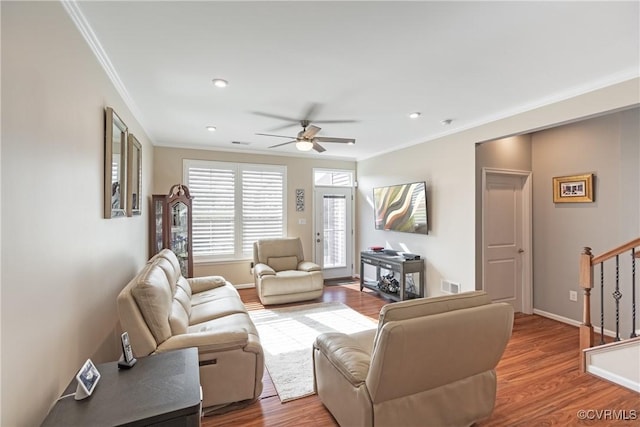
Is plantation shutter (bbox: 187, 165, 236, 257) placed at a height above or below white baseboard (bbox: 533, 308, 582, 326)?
above

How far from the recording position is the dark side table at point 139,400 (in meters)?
1.18

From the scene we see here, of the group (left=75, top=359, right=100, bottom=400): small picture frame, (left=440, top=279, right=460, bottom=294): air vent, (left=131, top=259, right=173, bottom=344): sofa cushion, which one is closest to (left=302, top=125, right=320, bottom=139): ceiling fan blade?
(left=131, top=259, right=173, bottom=344): sofa cushion

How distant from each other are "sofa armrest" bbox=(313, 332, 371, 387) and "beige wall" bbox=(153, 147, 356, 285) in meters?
3.63

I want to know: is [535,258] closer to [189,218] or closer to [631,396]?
[631,396]

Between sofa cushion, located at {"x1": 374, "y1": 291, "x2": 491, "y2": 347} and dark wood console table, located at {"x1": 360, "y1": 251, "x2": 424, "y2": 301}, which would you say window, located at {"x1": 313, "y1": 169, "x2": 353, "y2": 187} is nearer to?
dark wood console table, located at {"x1": 360, "y1": 251, "x2": 424, "y2": 301}

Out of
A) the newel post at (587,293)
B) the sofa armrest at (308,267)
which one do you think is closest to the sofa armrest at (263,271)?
the sofa armrest at (308,267)

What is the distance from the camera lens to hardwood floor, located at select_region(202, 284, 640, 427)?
2115 mm

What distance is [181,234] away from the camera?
15.9 ft

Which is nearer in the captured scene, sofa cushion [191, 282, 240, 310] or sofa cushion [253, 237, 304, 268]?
sofa cushion [191, 282, 240, 310]

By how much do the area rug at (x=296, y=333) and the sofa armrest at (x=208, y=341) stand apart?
63 cm

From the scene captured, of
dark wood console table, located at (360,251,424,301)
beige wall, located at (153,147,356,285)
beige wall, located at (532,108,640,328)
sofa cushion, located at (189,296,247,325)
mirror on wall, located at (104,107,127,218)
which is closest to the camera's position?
mirror on wall, located at (104,107,127,218)

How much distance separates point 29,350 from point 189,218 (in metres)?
3.70

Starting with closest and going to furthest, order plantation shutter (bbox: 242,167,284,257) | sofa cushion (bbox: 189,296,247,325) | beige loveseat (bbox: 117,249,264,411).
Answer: beige loveseat (bbox: 117,249,264,411) → sofa cushion (bbox: 189,296,247,325) → plantation shutter (bbox: 242,167,284,257)

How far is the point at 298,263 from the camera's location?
538 cm
